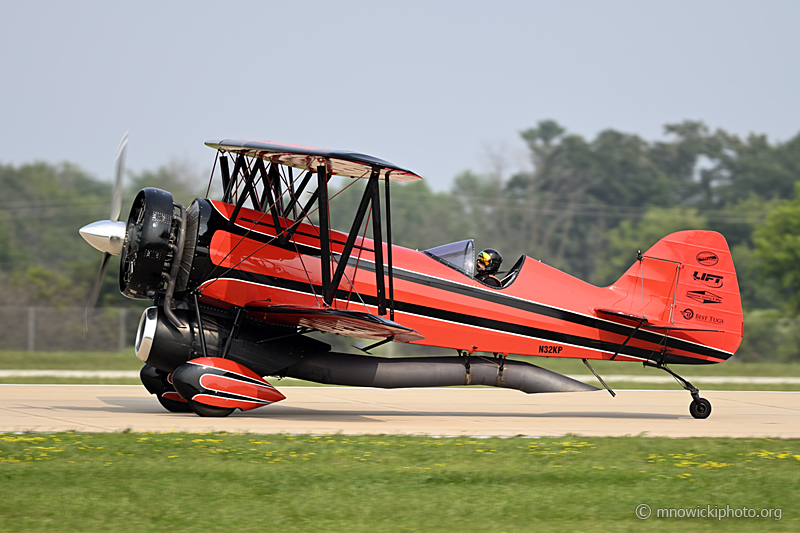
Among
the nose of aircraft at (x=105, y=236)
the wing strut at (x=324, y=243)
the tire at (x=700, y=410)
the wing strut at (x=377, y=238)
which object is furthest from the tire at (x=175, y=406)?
the tire at (x=700, y=410)

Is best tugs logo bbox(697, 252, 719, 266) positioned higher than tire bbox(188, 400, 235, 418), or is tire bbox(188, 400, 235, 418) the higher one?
best tugs logo bbox(697, 252, 719, 266)

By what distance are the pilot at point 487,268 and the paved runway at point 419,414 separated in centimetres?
220

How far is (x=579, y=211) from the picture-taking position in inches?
2327

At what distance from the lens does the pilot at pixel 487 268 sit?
13062 mm

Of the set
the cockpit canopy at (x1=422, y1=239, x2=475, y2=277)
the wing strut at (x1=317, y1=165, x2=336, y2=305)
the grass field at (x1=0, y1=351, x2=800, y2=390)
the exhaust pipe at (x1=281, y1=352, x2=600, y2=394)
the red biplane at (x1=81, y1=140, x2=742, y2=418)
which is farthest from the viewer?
the grass field at (x1=0, y1=351, x2=800, y2=390)

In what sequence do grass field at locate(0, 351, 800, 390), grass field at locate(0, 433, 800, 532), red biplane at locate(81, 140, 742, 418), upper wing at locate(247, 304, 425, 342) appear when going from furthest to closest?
grass field at locate(0, 351, 800, 390), red biplane at locate(81, 140, 742, 418), upper wing at locate(247, 304, 425, 342), grass field at locate(0, 433, 800, 532)

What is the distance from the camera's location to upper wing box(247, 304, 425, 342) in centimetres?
1051

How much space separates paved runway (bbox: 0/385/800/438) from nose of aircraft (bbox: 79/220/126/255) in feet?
7.85

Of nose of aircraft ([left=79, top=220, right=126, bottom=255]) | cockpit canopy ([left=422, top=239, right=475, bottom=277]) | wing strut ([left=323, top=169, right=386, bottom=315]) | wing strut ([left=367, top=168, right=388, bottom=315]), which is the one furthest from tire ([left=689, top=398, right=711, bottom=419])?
nose of aircraft ([left=79, top=220, right=126, bottom=255])

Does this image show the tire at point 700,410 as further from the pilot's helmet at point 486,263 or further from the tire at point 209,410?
the tire at point 209,410

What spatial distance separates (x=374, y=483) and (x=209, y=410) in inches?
173

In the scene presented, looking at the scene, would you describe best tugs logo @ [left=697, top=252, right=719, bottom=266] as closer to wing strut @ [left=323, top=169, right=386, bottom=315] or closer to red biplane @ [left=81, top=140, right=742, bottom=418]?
red biplane @ [left=81, top=140, right=742, bottom=418]

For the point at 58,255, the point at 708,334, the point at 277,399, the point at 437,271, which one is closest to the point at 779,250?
the point at 708,334

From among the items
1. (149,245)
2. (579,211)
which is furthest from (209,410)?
(579,211)
